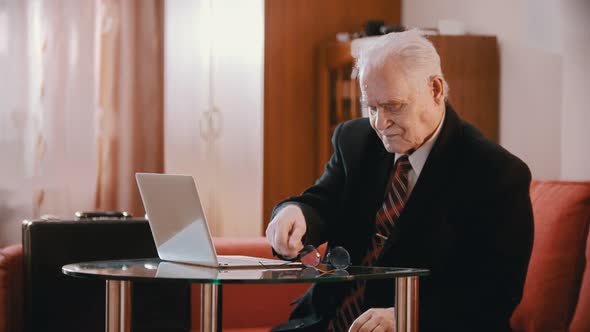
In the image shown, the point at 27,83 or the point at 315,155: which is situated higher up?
the point at 27,83

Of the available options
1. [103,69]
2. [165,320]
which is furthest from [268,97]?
[165,320]

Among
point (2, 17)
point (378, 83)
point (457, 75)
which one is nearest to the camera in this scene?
point (378, 83)

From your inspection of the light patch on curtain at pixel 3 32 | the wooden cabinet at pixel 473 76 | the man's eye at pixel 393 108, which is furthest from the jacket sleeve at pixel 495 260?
the light patch on curtain at pixel 3 32

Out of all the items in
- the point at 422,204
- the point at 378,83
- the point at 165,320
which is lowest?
the point at 165,320

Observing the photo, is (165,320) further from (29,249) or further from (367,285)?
(367,285)

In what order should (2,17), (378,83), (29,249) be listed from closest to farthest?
1. (378,83)
2. (29,249)
3. (2,17)

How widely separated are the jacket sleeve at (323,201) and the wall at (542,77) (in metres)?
1.21

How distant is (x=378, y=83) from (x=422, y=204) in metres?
0.31

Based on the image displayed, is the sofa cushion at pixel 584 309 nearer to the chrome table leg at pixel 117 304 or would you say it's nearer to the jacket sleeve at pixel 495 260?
the jacket sleeve at pixel 495 260

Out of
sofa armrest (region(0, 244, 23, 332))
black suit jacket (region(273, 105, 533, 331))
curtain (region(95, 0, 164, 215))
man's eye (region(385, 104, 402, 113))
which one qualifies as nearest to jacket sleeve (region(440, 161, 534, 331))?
black suit jacket (region(273, 105, 533, 331))

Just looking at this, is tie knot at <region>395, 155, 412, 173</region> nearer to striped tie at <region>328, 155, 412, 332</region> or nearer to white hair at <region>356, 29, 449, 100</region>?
striped tie at <region>328, 155, 412, 332</region>

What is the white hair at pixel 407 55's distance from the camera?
6.93 ft

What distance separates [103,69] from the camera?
5055 millimetres

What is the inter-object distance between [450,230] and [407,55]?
438mm
